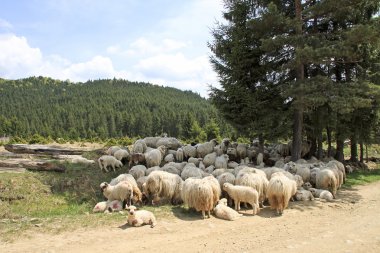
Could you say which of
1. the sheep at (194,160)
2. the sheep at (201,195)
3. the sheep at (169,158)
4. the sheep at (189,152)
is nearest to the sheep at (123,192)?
the sheep at (201,195)

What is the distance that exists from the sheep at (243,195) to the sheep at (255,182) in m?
0.38

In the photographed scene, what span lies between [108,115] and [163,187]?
98379mm

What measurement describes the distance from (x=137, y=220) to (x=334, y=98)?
10.1 m

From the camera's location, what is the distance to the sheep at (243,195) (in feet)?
35.6

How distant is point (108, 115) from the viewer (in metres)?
107

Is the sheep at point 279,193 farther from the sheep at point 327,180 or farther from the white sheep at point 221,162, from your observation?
the white sheep at point 221,162

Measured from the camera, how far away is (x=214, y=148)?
1842 cm

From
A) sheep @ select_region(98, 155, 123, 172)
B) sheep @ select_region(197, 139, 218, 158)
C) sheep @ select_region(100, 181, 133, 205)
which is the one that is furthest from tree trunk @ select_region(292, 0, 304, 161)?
sheep @ select_region(100, 181, 133, 205)

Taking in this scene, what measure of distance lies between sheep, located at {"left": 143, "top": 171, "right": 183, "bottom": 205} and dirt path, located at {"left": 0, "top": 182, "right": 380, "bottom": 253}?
6.34 ft

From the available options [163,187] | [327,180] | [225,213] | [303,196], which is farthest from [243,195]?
[327,180]

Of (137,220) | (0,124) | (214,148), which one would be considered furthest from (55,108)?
(137,220)

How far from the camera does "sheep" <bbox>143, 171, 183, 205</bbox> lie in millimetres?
11789

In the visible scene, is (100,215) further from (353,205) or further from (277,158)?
(277,158)

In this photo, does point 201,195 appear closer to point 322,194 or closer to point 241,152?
point 322,194
